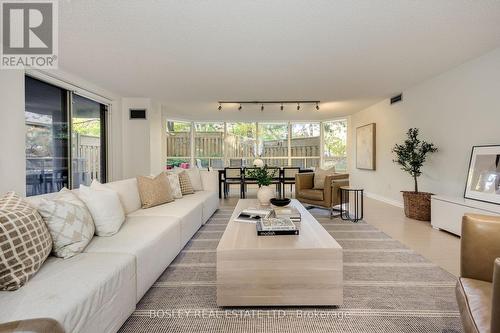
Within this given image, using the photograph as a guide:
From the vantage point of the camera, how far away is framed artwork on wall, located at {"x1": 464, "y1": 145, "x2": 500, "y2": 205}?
9.62 ft

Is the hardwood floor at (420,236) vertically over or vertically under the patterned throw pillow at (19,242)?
under

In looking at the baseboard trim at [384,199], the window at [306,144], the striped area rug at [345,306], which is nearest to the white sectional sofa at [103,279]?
the striped area rug at [345,306]

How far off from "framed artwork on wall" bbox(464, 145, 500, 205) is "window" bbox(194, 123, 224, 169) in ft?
20.6

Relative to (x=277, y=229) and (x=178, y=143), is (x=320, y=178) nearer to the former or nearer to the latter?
(x=277, y=229)

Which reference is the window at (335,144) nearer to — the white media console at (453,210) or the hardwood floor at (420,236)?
the hardwood floor at (420,236)

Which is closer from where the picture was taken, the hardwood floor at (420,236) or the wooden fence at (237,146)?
the hardwood floor at (420,236)

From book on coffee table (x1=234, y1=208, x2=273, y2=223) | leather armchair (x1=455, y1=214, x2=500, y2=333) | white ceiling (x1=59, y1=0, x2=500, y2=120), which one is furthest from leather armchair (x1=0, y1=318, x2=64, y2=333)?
white ceiling (x1=59, y1=0, x2=500, y2=120)

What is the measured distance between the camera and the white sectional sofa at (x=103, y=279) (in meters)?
1.04

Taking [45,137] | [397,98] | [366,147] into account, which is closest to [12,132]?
[45,137]

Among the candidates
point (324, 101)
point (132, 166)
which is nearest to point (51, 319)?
point (132, 166)

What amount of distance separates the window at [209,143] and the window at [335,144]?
3407 millimetres

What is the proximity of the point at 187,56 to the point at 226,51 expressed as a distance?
0.53 m

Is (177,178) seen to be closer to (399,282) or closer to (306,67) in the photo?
(306,67)

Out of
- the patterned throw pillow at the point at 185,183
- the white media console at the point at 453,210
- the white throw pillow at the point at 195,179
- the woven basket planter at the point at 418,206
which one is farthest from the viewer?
the white throw pillow at the point at 195,179
